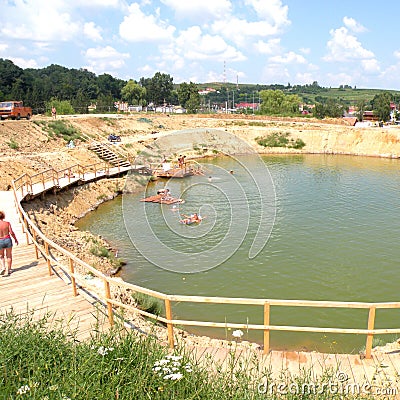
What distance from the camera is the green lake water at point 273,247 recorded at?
12.3 m

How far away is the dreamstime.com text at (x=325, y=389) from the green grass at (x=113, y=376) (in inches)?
0.7

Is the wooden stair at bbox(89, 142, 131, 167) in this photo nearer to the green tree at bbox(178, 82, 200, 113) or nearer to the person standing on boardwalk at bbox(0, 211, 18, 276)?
the person standing on boardwalk at bbox(0, 211, 18, 276)

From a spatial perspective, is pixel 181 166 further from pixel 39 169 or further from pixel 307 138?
pixel 307 138

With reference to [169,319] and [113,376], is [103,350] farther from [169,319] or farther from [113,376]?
[169,319]

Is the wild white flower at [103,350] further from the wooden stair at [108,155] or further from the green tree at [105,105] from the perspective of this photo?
the green tree at [105,105]

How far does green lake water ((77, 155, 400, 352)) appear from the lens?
40.3 ft

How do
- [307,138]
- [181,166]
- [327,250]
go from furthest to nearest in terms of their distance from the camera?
[307,138] → [181,166] → [327,250]

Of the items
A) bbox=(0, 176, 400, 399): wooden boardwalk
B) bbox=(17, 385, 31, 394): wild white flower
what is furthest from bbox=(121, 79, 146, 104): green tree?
bbox=(17, 385, 31, 394): wild white flower

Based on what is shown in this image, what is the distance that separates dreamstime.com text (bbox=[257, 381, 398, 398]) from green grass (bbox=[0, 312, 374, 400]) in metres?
0.02

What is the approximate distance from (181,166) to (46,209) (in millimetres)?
15550

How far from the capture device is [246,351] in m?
7.20

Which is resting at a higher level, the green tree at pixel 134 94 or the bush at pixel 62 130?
the green tree at pixel 134 94

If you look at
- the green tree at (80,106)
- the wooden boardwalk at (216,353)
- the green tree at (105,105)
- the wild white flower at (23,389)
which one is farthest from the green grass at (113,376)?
the green tree at (105,105)

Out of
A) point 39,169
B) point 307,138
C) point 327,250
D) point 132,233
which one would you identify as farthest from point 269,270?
point 307,138
